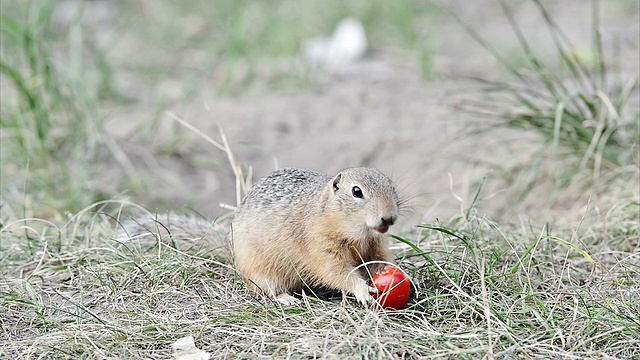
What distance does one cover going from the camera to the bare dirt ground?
5406 mm

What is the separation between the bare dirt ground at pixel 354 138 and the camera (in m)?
5.41

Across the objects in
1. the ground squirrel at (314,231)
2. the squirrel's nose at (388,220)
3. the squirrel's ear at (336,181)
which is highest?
the squirrel's ear at (336,181)

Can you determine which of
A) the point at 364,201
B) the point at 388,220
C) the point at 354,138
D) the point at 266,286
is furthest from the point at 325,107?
the point at 388,220

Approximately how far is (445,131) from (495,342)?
3.66 metres

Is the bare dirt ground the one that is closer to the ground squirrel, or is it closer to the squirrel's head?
the ground squirrel

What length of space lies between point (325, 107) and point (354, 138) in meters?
0.70

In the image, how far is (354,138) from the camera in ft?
20.8

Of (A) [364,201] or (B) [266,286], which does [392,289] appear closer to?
(A) [364,201]

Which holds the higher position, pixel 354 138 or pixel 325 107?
pixel 325 107

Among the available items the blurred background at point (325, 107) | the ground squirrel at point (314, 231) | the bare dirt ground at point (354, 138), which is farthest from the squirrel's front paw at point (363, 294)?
the bare dirt ground at point (354, 138)

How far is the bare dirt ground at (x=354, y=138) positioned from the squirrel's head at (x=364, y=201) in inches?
45.7

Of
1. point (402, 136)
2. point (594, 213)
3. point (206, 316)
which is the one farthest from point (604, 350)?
point (402, 136)

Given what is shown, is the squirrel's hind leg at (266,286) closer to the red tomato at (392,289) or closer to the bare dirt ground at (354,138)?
the red tomato at (392,289)

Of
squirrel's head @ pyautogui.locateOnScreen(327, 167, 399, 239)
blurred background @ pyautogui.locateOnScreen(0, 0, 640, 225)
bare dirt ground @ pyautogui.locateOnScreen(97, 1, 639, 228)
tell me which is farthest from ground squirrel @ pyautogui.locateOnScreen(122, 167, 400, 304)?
bare dirt ground @ pyautogui.locateOnScreen(97, 1, 639, 228)
